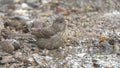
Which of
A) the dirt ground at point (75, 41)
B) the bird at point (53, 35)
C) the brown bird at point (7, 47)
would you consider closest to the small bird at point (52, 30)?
the bird at point (53, 35)

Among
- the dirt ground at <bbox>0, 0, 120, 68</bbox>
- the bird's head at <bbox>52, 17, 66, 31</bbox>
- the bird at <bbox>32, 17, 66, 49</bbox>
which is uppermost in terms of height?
the bird's head at <bbox>52, 17, 66, 31</bbox>

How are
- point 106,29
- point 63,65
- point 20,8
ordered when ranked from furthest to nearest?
point 20,8 → point 106,29 → point 63,65

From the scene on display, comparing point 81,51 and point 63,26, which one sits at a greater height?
point 63,26

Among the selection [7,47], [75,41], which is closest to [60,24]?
[75,41]

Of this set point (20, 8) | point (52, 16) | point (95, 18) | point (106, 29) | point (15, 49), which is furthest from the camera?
point (20, 8)

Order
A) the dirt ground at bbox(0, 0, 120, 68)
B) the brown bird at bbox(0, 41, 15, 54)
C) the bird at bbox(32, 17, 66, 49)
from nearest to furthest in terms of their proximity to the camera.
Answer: the dirt ground at bbox(0, 0, 120, 68) → the brown bird at bbox(0, 41, 15, 54) → the bird at bbox(32, 17, 66, 49)

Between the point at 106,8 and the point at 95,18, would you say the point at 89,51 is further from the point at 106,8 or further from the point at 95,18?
the point at 106,8

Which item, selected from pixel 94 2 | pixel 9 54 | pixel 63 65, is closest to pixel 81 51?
pixel 63 65

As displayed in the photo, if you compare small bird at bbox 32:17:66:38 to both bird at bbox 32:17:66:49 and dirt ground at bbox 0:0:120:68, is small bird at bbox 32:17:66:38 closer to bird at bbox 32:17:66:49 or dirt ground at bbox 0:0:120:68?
bird at bbox 32:17:66:49

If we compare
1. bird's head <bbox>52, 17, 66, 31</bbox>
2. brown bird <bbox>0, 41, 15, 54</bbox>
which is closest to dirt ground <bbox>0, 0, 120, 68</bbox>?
brown bird <bbox>0, 41, 15, 54</bbox>
